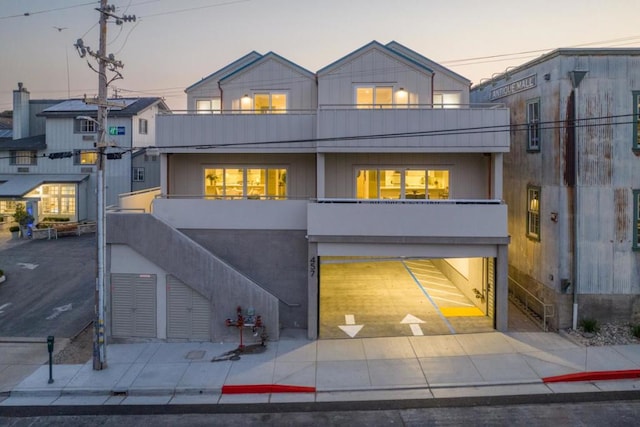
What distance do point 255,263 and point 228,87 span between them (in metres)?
7.51

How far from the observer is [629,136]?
52.2 feet

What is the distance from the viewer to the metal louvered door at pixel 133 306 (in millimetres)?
15461

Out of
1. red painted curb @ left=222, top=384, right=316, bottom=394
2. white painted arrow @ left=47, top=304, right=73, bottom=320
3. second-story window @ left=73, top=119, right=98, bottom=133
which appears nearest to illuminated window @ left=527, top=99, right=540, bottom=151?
red painted curb @ left=222, top=384, right=316, bottom=394

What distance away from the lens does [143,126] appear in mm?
37500

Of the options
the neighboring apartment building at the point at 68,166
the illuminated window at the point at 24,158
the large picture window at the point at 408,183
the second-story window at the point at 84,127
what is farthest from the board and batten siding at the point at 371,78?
the illuminated window at the point at 24,158

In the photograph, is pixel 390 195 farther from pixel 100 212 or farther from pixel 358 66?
pixel 100 212

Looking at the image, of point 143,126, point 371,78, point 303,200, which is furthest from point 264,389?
point 143,126

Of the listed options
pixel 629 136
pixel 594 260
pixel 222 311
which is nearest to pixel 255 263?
pixel 222 311

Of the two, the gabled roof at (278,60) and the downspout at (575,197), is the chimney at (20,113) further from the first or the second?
the downspout at (575,197)

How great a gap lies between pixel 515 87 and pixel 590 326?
944cm

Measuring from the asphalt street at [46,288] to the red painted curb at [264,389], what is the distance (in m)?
7.08

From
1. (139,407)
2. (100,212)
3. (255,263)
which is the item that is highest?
(100,212)

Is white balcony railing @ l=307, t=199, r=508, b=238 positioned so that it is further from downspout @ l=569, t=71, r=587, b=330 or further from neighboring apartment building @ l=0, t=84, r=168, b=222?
neighboring apartment building @ l=0, t=84, r=168, b=222

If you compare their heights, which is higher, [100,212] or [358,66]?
[358,66]
